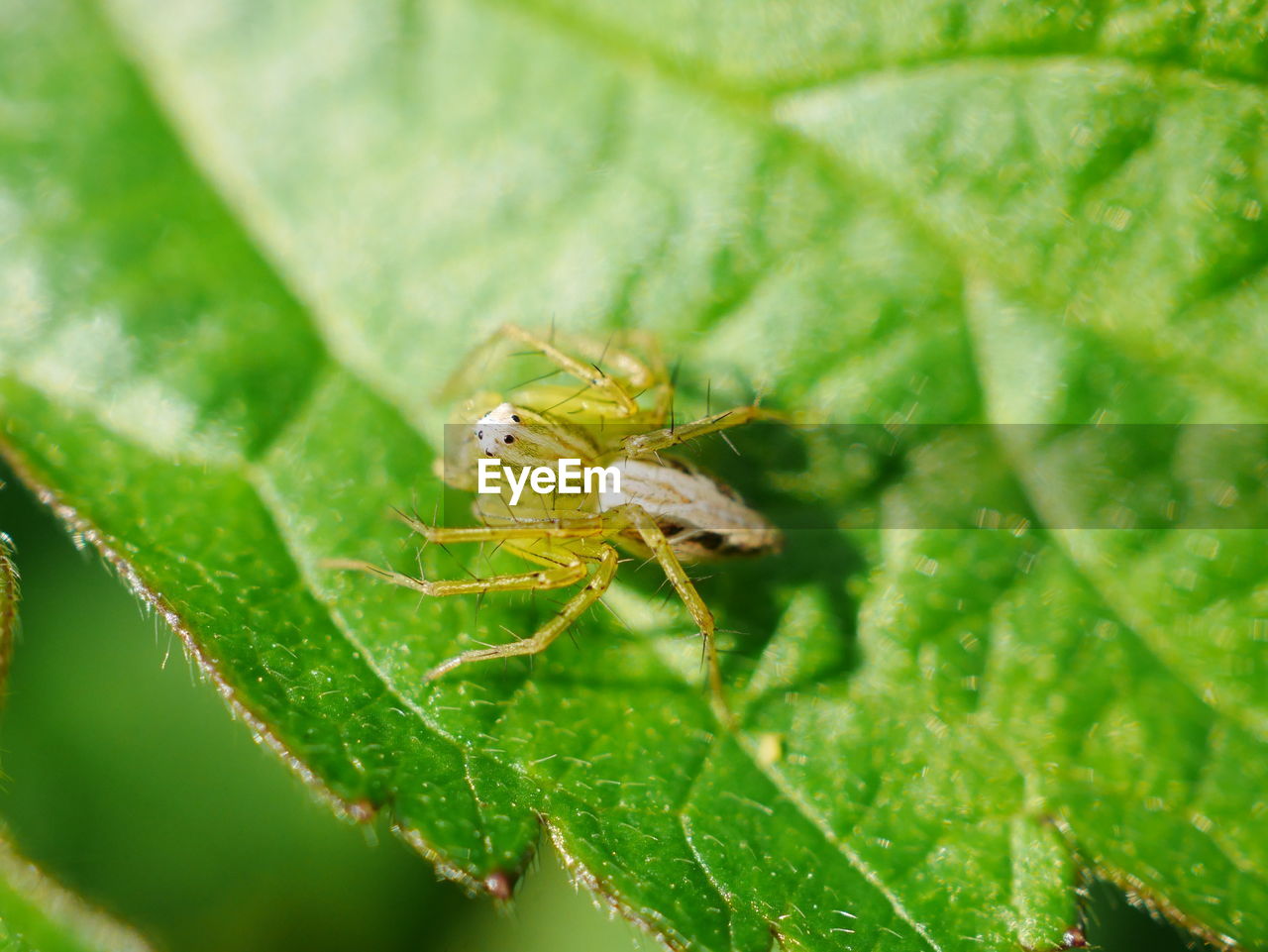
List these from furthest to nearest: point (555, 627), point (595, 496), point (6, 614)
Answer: point (595, 496) → point (555, 627) → point (6, 614)

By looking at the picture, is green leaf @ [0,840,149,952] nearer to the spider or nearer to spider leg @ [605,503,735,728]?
the spider

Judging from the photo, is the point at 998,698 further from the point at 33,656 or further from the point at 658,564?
the point at 33,656

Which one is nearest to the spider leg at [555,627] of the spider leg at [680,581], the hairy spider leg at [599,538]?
the hairy spider leg at [599,538]

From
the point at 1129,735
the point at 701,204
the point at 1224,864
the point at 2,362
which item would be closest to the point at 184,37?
the point at 2,362

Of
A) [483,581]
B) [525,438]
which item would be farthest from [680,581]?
[525,438]

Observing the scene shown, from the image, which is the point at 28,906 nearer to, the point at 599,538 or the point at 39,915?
the point at 39,915

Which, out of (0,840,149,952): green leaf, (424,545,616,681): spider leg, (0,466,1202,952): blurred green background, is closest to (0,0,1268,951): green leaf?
(424,545,616,681): spider leg

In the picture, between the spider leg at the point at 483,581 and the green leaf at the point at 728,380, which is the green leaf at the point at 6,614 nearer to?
the green leaf at the point at 728,380
